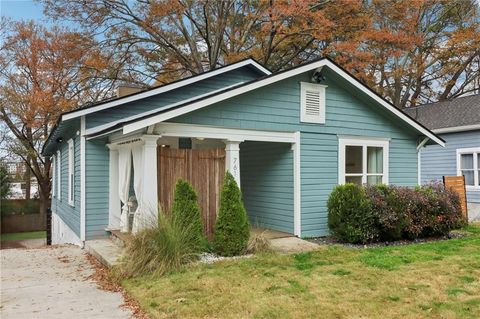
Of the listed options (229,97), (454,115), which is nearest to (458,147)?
(454,115)

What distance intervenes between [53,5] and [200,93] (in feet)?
37.6

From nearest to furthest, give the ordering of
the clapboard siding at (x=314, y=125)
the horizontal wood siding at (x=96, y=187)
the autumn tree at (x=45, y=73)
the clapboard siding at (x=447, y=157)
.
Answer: the clapboard siding at (x=314, y=125) → the horizontal wood siding at (x=96, y=187) → the clapboard siding at (x=447, y=157) → the autumn tree at (x=45, y=73)

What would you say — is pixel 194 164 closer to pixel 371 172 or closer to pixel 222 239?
pixel 222 239

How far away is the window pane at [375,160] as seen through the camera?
11.0m

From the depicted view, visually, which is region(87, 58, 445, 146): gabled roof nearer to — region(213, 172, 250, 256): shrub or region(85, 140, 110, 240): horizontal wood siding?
region(85, 140, 110, 240): horizontal wood siding

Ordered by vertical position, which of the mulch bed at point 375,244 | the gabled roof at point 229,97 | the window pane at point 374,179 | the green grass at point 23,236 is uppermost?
the gabled roof at point 229,97

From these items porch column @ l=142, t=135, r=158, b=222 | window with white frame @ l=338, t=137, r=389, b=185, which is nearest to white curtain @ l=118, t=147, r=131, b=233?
porch column @ l=142, t=135, r=158, b=222

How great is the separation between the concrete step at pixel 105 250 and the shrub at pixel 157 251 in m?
0.61

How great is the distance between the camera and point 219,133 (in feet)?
28.5

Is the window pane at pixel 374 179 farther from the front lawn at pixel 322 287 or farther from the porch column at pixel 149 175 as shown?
the porch column at pixel 149 175

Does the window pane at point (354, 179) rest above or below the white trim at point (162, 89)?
below

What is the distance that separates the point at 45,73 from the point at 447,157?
1988 centimetres

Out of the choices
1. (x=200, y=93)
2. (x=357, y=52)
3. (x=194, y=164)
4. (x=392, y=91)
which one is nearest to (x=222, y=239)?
(x=194, y=164)

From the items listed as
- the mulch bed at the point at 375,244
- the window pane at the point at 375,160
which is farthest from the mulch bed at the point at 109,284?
the window pane at the point at 375,160
